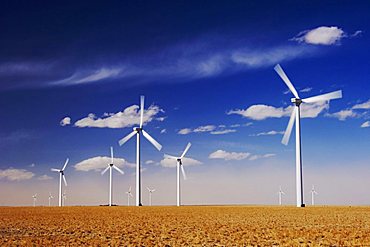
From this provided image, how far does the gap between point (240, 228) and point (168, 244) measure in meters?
13.8

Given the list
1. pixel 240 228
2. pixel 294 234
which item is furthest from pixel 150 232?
pixel 294 234

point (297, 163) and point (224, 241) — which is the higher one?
point (297, 163)

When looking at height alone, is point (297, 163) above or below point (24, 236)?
above

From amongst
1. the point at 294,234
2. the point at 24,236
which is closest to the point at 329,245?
the point at 294,234

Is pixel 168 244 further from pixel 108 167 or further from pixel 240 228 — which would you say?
pixel 108 167

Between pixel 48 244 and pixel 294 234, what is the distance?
58.6 ft

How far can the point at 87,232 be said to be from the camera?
46.8 metres

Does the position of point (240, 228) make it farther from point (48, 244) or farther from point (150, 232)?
point (48, 244)

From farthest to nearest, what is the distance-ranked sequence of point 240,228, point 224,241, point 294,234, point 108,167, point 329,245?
point 108,167 → point 240,228 → point 294,234 → point 224,241 → point 329,245

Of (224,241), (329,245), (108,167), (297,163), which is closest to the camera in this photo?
(329,245)

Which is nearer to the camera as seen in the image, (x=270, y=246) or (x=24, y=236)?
(x=270, y=246)

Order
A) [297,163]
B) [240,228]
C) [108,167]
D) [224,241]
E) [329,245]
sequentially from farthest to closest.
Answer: [108,167] < [297,163] < [240,228] < [224,241] < [329,245]

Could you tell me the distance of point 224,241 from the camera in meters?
38.5

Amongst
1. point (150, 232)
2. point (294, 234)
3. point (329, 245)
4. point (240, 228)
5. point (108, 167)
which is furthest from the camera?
point (108, 167)
